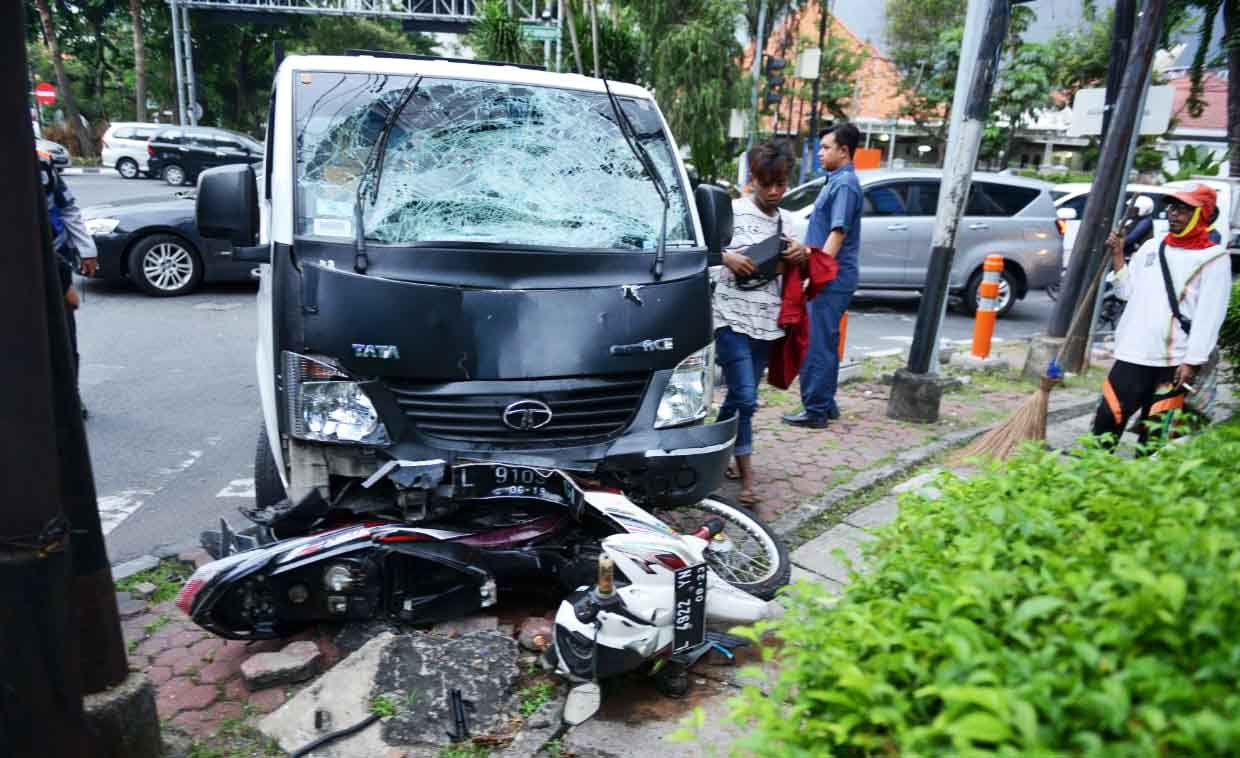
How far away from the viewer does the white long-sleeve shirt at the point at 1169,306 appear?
489 centimetres

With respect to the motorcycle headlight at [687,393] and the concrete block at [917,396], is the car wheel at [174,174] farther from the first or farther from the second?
the motorcycle headlight at [687,393]

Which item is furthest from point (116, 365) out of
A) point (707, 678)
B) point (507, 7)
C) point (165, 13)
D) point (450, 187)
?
point (165, 13)

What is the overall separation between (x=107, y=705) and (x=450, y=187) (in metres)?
2.33

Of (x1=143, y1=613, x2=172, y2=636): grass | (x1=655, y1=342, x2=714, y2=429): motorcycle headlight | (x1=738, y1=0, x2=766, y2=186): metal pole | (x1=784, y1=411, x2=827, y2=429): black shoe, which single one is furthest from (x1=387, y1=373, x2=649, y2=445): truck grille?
(x1=738, y1=0, x2=766, y2=186): metal pole

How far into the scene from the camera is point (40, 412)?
85.8 inches

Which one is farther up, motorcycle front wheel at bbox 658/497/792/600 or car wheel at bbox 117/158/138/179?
car wheel at bbox 117/158/138/179

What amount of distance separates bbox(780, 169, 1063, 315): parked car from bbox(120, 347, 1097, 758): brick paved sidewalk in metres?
3.47

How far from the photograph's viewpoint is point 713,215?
4395mm

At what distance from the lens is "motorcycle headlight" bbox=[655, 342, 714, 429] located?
3727 millimetres

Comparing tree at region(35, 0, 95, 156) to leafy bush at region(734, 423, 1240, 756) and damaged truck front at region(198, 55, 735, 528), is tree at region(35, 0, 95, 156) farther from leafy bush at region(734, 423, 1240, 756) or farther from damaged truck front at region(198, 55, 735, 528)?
leafy bush at region(734, 423, 1240, 756)

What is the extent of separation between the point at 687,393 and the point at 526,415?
0.77 meters

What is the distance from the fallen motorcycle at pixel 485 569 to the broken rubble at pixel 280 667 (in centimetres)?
9

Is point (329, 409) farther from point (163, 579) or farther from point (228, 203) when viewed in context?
point (163, 579)

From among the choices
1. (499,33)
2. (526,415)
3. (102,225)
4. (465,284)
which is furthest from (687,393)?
(499,33)
